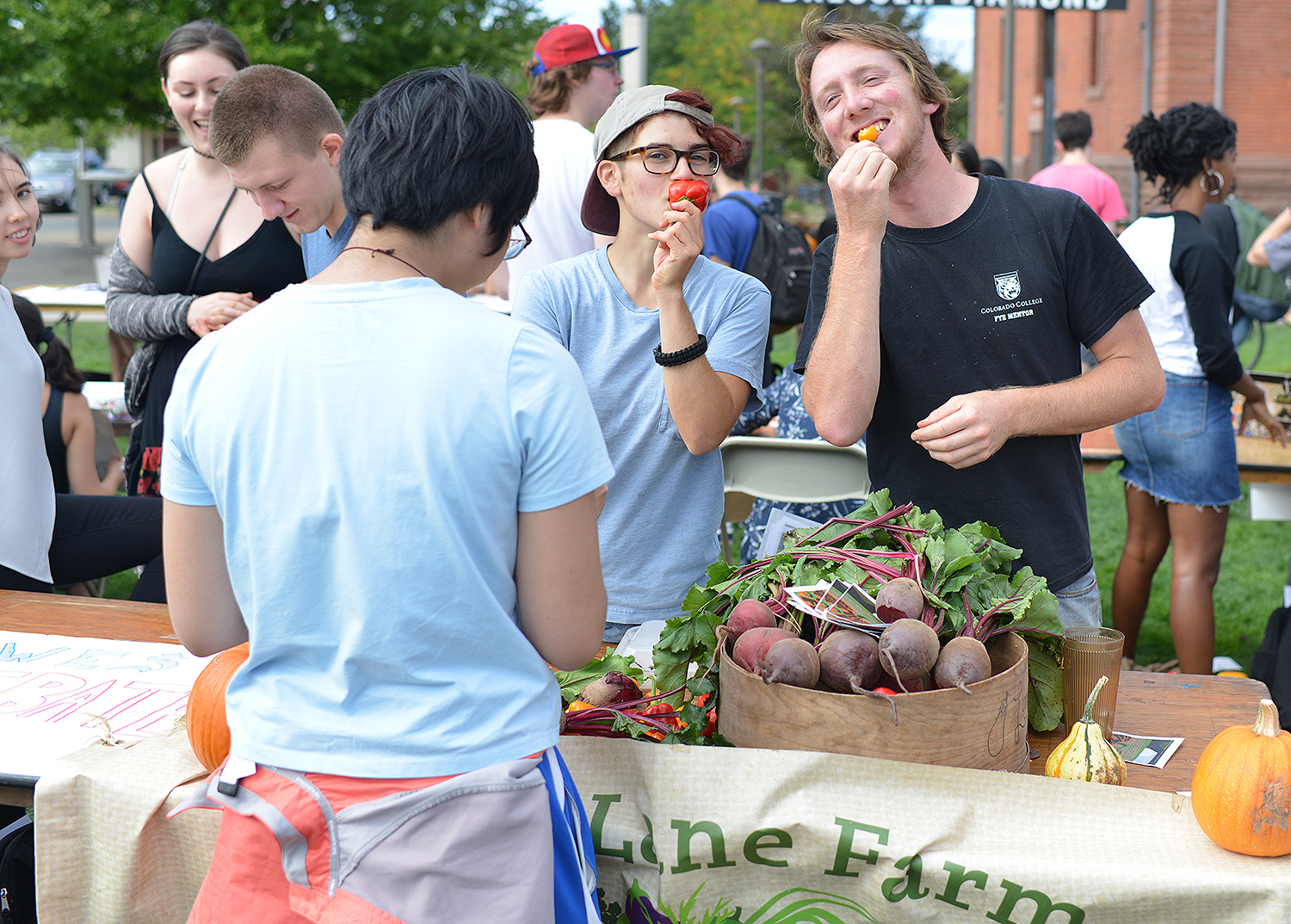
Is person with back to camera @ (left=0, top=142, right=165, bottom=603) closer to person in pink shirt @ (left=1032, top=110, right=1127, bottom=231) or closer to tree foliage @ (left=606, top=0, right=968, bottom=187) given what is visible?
person in pink shirt @ (left=1032, top=110, right=1127, bottom=231)

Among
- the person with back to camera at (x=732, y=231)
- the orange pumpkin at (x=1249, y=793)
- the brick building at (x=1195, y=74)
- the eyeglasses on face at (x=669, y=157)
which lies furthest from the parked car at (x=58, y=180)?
the orange pumpkin at (x=1249, y=793)

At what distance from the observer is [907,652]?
1.44 m

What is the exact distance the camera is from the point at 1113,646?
1746mm

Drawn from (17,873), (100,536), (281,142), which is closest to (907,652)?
(17,873)

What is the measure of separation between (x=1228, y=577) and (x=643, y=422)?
4560mm

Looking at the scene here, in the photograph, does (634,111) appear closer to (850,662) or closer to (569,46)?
(850,662)

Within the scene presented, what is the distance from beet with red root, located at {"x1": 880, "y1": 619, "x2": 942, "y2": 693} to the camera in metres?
1.45

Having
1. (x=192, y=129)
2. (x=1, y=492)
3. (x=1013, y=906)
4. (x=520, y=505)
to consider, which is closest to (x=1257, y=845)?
(x=1013, y=906)

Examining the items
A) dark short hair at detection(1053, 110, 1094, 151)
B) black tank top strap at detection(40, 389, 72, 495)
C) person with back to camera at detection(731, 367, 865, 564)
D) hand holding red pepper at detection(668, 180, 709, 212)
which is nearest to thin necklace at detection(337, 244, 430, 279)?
hand holding red pepper at detection(668, 180, 709, 212)

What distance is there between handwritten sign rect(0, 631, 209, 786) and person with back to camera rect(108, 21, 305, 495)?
3.25ft

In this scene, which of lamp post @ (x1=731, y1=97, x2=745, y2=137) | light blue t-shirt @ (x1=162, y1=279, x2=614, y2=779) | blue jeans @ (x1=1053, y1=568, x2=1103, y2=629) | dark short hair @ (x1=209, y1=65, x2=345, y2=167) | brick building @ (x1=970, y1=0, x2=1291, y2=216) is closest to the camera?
light blue t-shirt @ (x1=162, y1=279, x2=614, y2=779)

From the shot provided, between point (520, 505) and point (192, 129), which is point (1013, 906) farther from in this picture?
point (192, 129)

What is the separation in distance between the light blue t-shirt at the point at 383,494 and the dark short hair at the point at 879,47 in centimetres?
116

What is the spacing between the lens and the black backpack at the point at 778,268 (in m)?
5.86
